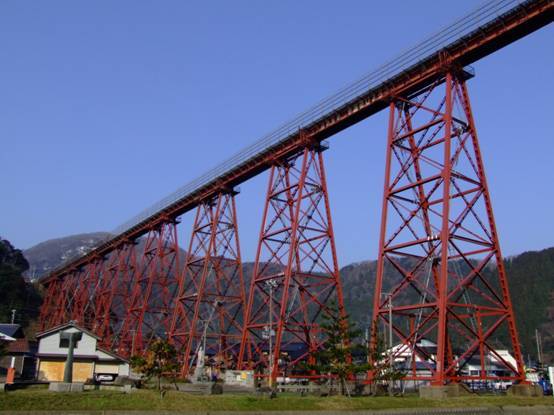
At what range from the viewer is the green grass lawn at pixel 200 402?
1645 cm

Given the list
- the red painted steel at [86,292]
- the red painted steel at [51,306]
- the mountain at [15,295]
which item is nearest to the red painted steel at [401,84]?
the red painted steel at [86,292]

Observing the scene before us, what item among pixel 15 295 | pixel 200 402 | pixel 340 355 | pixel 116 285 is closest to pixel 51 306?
pixel 15 295

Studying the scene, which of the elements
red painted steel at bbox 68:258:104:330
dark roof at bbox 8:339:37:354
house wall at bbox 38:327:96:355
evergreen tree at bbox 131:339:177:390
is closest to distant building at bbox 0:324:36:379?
dark roof at bbox 8:339:37:354

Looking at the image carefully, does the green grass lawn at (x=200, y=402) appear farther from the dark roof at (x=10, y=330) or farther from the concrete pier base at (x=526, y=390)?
the dark roof at (x=10, y=330)

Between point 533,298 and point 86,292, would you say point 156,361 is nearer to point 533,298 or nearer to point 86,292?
point 86,292

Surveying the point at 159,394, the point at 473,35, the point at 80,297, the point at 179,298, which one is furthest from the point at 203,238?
the point at 80,297

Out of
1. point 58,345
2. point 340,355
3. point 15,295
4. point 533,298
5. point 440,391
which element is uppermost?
point 533,298

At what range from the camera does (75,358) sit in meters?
32.2

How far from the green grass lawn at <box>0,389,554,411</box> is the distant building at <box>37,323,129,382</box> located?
14.6 metres

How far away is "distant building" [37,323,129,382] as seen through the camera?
31734 mm

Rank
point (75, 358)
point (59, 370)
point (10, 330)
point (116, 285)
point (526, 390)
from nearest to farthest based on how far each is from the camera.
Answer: point (526, 390) → point (59, 370) → point (75, 358) → point (10, 330) → point (116, 285)

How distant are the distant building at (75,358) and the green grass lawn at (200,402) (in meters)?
14.6

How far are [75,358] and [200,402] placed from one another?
1730 centimetres

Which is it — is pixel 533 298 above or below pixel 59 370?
above
